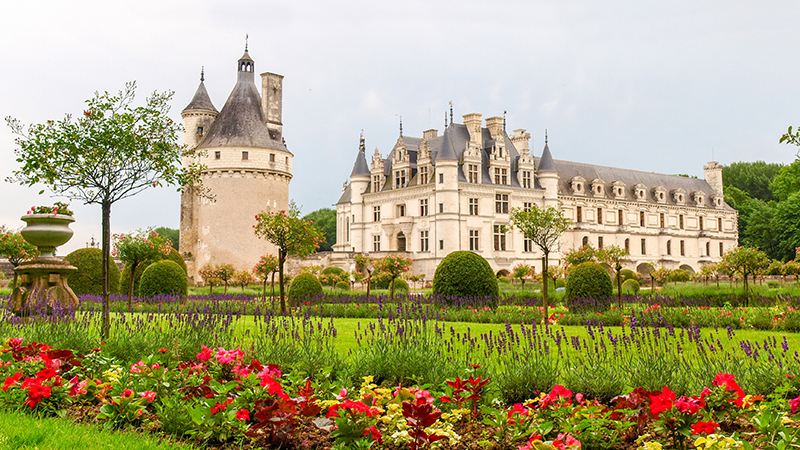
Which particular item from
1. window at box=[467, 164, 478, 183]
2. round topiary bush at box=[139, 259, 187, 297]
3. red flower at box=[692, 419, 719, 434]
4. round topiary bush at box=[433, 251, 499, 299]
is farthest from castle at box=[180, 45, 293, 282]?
red flower at box=[692, 419, 719, 434]

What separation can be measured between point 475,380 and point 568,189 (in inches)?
1806

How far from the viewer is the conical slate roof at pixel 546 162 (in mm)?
45688

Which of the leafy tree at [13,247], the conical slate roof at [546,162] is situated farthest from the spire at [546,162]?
the leafy tree at [13,247]

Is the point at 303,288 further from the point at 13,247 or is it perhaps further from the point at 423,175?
the point at 423,175

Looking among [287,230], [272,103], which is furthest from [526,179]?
[287,230]

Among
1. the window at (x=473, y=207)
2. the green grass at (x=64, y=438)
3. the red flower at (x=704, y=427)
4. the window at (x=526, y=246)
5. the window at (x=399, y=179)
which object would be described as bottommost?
the green grass at (x=64, y=438)

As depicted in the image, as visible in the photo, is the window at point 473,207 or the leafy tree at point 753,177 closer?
the window at point 473,207

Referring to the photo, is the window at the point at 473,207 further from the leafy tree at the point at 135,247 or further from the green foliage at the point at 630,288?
the leafy tree at the point at 135,247

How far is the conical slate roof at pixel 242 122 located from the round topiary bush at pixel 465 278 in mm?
22969

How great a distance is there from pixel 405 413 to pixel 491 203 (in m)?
38.5

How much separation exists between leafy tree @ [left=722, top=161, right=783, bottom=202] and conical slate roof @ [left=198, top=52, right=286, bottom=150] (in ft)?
159

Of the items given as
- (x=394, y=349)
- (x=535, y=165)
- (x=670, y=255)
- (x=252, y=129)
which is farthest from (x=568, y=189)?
(x=394, y=349)

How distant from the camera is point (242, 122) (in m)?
38.4

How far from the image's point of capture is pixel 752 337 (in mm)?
10547
